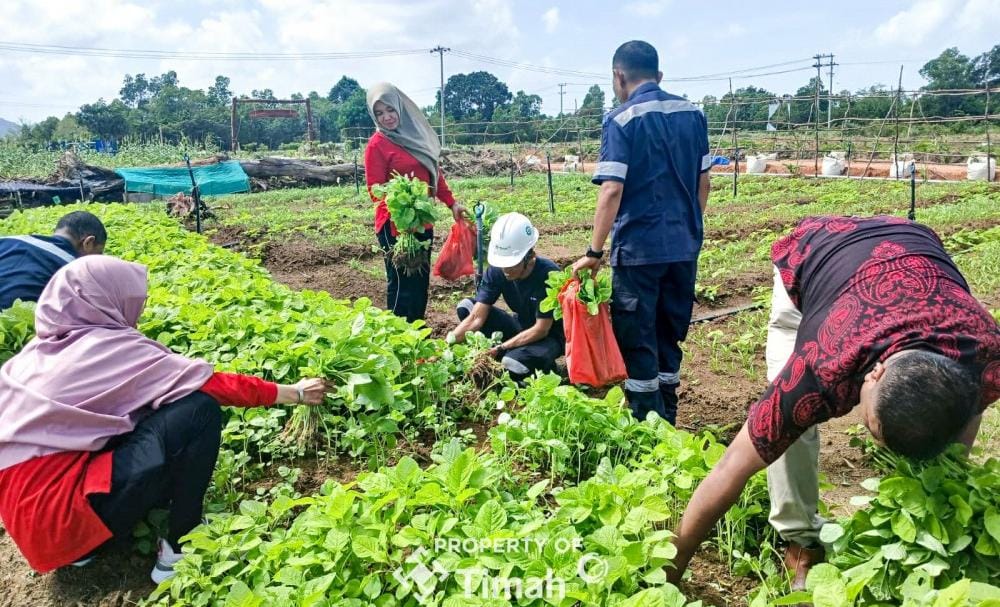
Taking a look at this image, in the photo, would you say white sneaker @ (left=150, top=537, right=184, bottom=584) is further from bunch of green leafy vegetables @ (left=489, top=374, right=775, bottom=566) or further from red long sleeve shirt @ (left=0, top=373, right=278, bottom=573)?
bunch of green leafy vegetables @ (left=489, top=374, right=775, bottom=566)

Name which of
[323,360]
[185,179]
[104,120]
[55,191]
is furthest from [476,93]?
[323,360]

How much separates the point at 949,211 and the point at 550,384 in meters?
10.3

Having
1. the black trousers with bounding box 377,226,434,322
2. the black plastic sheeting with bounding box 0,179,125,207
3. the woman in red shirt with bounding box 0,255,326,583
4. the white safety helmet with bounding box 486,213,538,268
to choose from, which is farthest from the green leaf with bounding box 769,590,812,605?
the black plastic sheeting with bounding box 0,179,125,207

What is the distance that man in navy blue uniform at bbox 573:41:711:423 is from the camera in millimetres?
3312

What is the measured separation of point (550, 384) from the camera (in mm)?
2730

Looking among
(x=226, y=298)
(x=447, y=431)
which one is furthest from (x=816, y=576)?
(x=226, y=298)

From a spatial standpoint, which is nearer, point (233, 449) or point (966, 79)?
point (233, 449)

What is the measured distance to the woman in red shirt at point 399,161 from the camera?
4.83 metres

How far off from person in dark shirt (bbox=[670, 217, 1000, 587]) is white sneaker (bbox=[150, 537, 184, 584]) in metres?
1.59

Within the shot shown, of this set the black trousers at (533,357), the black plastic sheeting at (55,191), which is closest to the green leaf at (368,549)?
the black trousers at (533,357)

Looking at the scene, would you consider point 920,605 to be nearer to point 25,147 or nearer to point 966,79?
point 25,147

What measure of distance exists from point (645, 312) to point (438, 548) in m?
1.89

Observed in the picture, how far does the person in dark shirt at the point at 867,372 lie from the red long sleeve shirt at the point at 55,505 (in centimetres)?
178

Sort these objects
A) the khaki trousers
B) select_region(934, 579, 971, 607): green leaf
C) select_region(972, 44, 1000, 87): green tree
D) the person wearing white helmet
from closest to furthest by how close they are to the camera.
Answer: select_region(934, 579, 971, 607): green leaf
the khaki trousers
the person wearing white helmet
select_region(972, 44, 1000, 87): green tree
